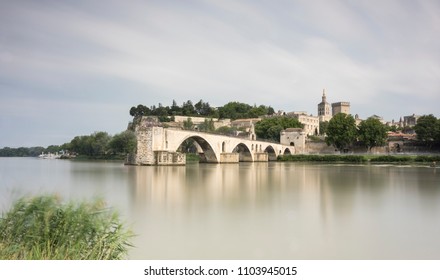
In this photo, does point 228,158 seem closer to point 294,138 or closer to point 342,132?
point 342,132

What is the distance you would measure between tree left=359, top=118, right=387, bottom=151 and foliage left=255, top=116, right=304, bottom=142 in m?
7.54

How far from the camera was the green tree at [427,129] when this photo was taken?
784 inches

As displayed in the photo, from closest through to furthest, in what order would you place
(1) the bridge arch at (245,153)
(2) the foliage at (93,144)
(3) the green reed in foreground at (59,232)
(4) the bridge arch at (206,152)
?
(3) the green reed in foreground at (59,232) → (2) the foliage at (93,144) → (4) the bridge arch at (206,152) → (1) the bridge arch at (245,153)

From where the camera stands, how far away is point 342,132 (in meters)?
25.5

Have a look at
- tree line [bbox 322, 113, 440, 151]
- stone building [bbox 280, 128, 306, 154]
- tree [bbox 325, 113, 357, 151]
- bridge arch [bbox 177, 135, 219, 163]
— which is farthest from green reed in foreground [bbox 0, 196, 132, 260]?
stone building [bbox 280, 128, 306, 154]

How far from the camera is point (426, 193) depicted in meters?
6.12

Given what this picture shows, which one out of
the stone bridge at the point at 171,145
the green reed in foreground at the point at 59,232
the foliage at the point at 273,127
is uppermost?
the foliage at the point at 273,127

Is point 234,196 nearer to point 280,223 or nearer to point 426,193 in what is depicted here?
point 280,223

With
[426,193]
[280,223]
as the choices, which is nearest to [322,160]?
[426,193]

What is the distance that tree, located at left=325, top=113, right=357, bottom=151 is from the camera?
2503 cm

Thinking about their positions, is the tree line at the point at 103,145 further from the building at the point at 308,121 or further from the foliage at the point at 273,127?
the building at the point at 308,121

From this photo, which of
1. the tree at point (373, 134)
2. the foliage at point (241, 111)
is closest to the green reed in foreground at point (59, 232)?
the tree at point (373, 134)

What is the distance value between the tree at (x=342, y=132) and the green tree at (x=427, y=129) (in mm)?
3903

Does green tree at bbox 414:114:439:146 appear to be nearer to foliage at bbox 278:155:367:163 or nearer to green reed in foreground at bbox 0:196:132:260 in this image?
foliage at bbox 278:155:367:163
